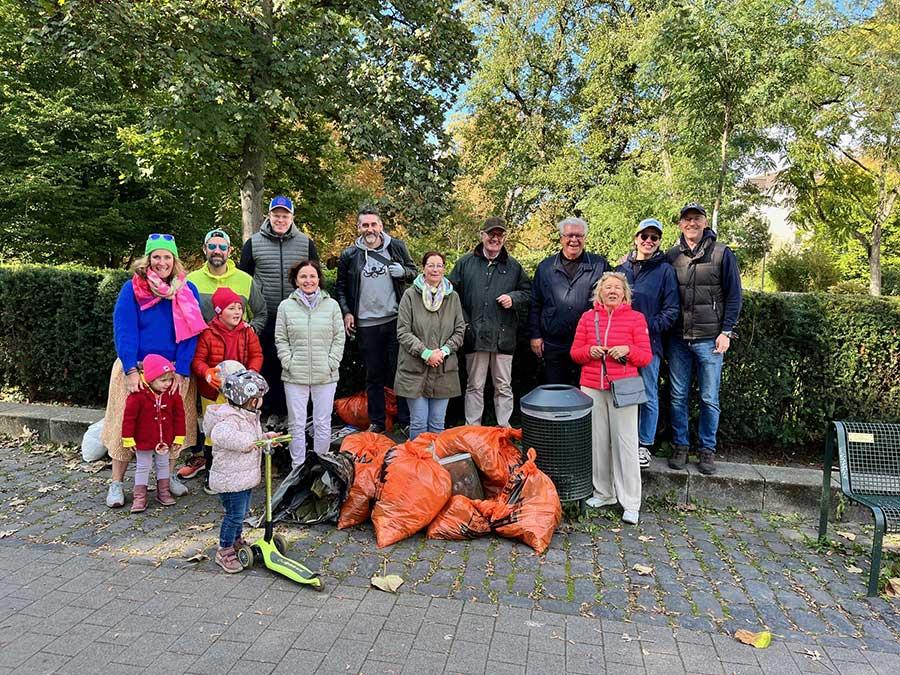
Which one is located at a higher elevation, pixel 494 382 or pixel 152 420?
pixel 494 382

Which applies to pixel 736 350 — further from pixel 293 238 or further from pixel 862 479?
pixel 293 238

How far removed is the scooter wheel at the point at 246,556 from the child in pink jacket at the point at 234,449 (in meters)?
0.03

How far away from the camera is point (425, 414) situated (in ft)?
16.8

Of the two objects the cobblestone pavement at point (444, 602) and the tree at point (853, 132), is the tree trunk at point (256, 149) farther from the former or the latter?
the tree at point (853, 132)

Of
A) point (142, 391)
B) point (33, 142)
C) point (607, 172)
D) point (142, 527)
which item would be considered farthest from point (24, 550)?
point (607, 172)

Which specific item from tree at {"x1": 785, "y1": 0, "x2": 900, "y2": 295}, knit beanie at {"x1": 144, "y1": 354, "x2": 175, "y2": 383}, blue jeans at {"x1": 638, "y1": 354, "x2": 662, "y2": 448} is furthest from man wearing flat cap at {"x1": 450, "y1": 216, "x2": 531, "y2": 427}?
tree at {"x1": 785, "y1": 0, "x2": 900, "y2": 295}

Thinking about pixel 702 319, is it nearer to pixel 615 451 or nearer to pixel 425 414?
pixel 615 451

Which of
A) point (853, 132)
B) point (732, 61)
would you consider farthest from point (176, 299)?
point (853, 132)

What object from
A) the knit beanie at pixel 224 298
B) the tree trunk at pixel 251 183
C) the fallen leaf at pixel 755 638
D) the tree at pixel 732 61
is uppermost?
the tree at pixel 732 61

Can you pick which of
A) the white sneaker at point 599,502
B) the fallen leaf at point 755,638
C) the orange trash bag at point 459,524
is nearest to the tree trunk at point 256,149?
the orange trash bag at point 459,524

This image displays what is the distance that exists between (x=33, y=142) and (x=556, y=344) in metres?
16.4

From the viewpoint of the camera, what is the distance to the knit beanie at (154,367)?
4297 mm

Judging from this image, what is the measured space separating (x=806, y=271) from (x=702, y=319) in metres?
29.1

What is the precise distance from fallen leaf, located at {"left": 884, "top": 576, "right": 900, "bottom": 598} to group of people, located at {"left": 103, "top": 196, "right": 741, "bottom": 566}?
56.1 inches
